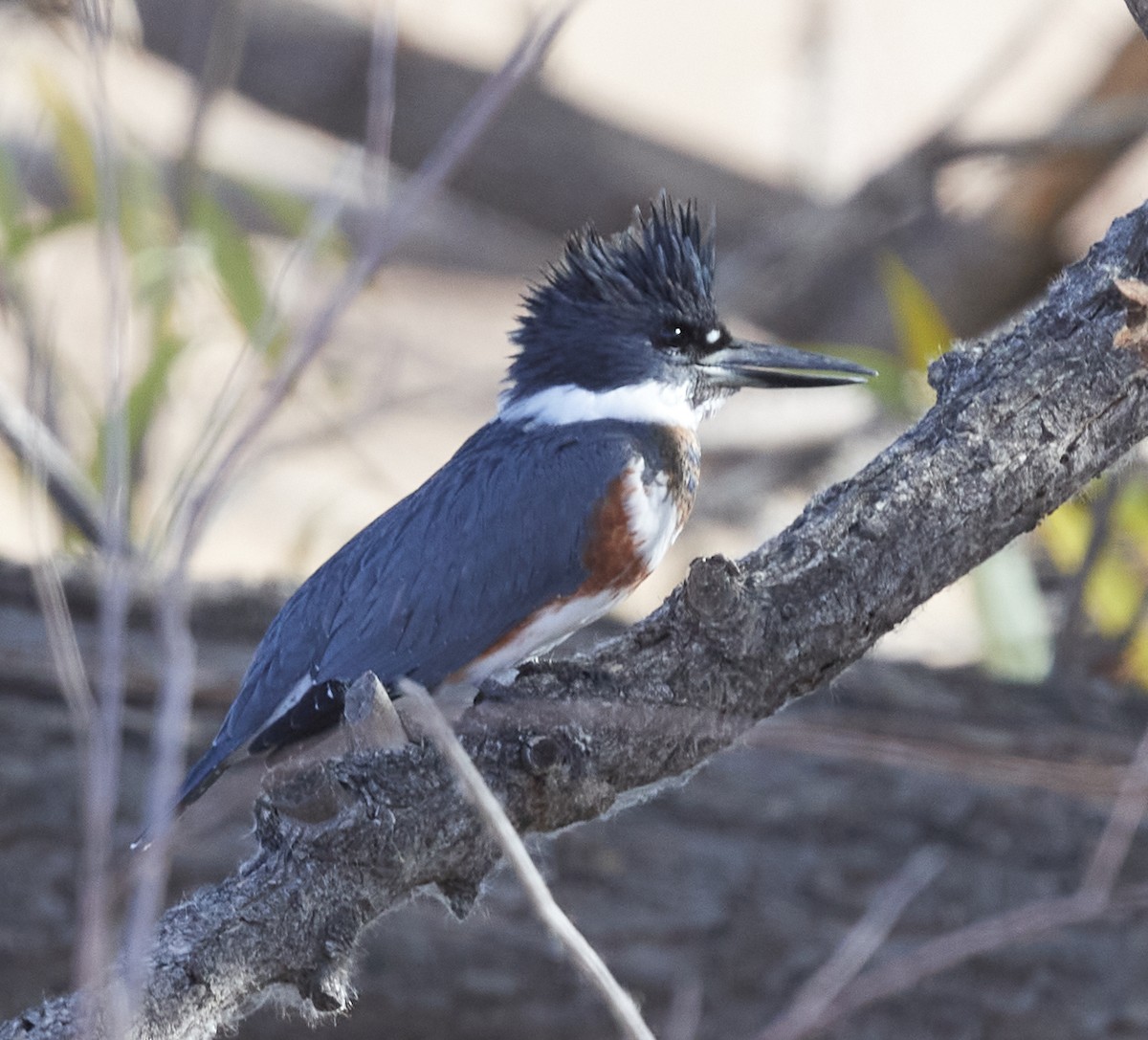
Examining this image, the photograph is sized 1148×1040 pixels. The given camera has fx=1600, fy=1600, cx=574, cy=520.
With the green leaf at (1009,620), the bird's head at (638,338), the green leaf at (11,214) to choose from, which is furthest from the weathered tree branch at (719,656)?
the green leaf at (11,214)

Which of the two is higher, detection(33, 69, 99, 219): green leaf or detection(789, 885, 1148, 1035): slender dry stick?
detection(33, 69, 99, 219): green leaf

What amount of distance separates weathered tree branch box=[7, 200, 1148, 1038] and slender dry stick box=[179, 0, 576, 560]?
63 centimetres

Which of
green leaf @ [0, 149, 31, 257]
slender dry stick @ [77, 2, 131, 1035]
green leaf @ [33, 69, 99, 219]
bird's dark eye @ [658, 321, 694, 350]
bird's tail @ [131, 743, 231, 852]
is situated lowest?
slender dry stick @ [77, 2, 131, 1035]

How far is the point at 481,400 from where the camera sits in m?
5.25

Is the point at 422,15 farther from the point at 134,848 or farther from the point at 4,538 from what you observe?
the point at 134,848

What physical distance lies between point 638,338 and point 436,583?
1.88ft

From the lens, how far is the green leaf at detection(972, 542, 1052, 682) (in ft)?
12.8

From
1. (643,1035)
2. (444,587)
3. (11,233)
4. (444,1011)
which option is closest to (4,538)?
(11,233)

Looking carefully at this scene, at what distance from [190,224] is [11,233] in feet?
1.79

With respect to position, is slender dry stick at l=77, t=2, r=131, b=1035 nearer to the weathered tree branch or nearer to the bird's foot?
the weathered tree branch

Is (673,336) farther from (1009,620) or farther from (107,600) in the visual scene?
(1009,620)

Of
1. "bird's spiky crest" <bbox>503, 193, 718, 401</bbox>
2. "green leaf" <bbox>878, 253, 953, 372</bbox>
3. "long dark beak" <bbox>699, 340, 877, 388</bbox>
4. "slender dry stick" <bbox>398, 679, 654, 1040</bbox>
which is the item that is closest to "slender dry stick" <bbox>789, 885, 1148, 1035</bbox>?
"slender dry stick" <bbox>398, 679, 654, 1040</bbox>

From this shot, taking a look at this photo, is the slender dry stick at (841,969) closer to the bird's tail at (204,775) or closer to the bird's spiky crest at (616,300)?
the bird's tail at (204,775)

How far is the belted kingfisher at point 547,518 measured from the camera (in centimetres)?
216
